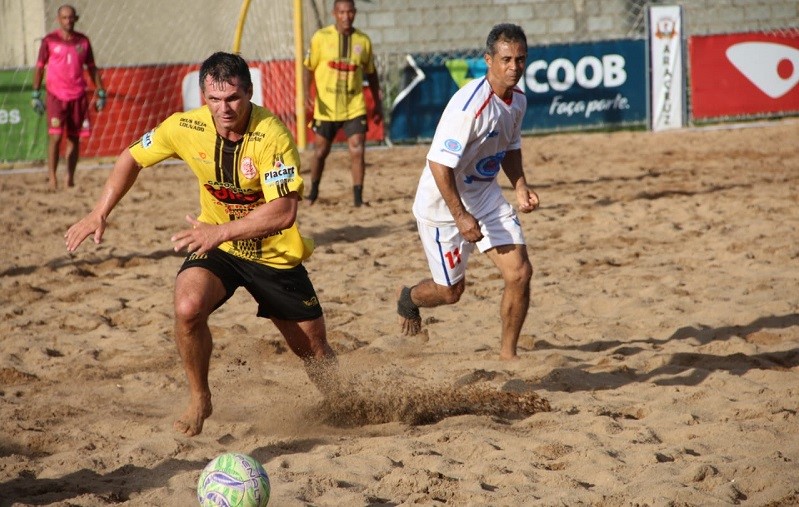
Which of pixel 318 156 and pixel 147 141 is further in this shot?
pixel 318 156

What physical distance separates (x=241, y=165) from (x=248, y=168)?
36mm

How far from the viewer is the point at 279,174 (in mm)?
4535

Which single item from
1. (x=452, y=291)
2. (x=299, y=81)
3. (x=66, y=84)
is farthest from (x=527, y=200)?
(x=299, y=81)

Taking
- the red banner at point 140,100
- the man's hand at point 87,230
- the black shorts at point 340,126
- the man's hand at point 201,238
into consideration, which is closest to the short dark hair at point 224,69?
the man's hand at point 201,238

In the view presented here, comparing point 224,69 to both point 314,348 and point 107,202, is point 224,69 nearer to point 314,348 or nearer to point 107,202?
point 107,202

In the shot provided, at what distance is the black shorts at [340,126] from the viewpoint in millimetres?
10867

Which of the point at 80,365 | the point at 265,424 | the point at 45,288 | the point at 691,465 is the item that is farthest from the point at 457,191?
the point at 45,288

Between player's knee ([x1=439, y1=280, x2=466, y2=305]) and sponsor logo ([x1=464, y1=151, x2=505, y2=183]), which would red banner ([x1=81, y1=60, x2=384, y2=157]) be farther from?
sponsor logo ([x1=464, y1=151, x2=505, y2=183])

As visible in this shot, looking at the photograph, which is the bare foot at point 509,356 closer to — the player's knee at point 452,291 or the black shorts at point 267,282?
the player's knee at point 452,291

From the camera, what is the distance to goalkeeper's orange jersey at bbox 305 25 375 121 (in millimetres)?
10891

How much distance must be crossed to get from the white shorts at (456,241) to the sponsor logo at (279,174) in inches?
57.3

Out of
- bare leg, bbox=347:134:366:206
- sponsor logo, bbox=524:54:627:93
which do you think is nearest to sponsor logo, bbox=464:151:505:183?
bare leg, bbox=347:134:366:206

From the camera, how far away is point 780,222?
934 cm

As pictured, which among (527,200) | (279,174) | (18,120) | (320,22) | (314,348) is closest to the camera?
(279,174)
